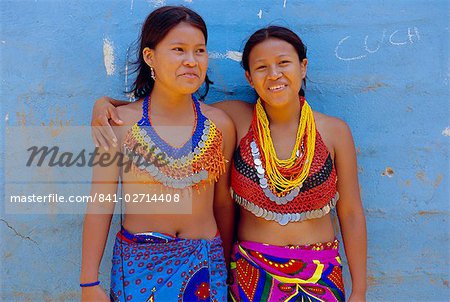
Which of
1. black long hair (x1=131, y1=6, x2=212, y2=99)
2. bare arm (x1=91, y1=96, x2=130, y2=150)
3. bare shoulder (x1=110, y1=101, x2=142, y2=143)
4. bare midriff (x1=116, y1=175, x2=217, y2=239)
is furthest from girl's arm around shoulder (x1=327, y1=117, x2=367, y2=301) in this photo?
bare arm (x1=91, y1=96, x2=130, y2=150)

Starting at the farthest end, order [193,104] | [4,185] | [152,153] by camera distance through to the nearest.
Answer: [4,185]
[193,104]
[152,153]

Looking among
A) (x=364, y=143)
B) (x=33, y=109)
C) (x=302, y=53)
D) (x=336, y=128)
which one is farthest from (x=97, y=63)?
(x=364, y=143)

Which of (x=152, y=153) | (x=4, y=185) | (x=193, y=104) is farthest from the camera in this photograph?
(x=4, y=185)

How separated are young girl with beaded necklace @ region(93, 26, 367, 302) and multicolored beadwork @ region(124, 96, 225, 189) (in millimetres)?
145

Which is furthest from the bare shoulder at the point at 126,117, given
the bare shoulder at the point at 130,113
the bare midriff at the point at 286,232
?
the bare midriff at the point at 286,232

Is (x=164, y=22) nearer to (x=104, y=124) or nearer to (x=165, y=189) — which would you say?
(x=104, y=124)

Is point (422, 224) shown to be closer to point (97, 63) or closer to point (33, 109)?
point (97, 63)

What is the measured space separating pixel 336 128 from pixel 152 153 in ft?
2.95

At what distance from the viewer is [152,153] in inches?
95.8

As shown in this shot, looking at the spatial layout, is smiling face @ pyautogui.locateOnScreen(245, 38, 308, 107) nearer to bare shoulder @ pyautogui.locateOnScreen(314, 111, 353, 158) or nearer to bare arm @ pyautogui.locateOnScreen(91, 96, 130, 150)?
bare shoulder @ pyautogui.locateOnScreen(314, 111, 353, 158)

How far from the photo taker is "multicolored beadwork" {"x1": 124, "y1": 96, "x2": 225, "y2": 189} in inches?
95.4

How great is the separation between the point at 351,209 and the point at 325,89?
71 cm

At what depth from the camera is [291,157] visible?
257cm

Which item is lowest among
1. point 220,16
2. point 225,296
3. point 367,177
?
point 225,296
